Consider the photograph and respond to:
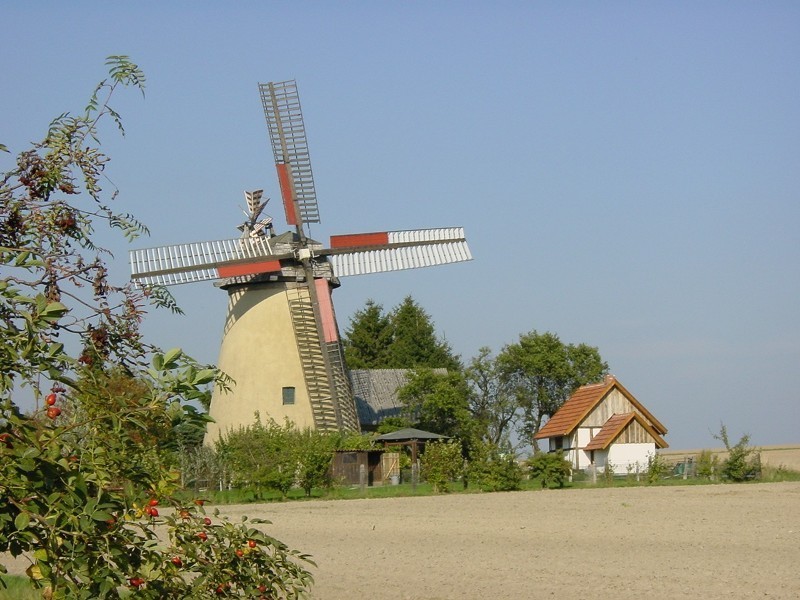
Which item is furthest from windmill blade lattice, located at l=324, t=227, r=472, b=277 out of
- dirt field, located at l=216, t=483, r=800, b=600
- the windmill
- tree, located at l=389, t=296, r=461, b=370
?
tree, located at l=389, t=296, r=461, b=370

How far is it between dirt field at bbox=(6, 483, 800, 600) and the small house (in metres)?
10.8

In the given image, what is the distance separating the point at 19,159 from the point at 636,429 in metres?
36.6

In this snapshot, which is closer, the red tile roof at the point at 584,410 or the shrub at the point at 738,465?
the shrub at the point at 738,465

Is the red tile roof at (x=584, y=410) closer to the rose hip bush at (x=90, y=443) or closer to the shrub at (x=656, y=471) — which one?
the shrub at (x=656, y=471)

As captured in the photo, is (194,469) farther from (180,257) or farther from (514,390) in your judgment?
(514,390)

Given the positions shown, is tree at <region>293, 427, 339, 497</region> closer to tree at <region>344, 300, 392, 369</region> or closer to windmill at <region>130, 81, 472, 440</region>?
windmill at <region>130, 81, 472, 440</region>

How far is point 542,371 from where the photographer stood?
56375mm

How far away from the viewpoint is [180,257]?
3538 centimetres

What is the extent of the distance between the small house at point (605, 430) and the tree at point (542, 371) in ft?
42.2

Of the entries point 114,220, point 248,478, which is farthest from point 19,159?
point 248,478

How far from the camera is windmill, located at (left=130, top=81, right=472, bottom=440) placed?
3603cm

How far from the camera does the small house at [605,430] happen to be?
3928 centimetres

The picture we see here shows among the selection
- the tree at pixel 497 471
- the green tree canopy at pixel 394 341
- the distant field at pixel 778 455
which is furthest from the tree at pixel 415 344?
the tree at pixel 497 471

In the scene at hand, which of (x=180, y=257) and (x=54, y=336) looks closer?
(x=54, y=336)
